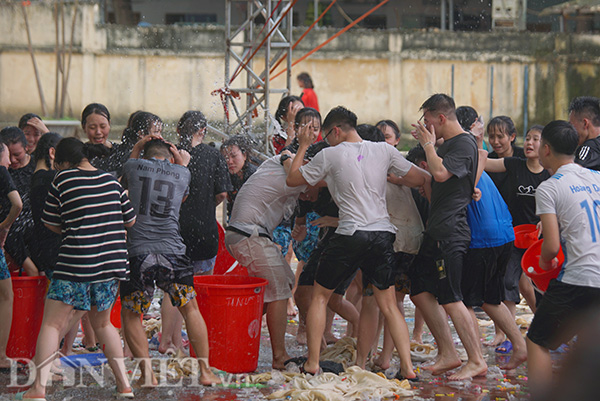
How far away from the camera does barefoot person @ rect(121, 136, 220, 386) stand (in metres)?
5.11

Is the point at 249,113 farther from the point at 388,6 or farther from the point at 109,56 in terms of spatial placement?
the point at 388,6

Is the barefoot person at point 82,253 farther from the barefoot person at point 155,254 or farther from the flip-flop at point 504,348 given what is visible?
the flip-flop at point 504,348

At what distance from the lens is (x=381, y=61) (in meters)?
19.0

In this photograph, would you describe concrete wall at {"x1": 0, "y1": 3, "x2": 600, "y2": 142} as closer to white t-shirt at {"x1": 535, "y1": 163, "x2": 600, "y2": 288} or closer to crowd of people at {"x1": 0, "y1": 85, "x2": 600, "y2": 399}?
crowd of people at {"x1": 0, "y1": 85, "x2": 600, "y2": 399}

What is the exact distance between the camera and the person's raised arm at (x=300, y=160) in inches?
216

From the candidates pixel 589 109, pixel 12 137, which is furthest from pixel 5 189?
pixel 589 109

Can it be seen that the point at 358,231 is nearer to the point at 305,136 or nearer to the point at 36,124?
the point at 305,136

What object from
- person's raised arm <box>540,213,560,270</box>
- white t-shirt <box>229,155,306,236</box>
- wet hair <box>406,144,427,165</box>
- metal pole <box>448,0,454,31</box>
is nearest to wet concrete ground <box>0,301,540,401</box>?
person's raised arm <box>540,213,560,270</box>

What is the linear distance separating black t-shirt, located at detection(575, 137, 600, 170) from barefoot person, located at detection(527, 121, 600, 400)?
1.27 m

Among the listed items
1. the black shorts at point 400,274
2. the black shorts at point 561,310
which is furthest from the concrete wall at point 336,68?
the black shorts at point 561,310

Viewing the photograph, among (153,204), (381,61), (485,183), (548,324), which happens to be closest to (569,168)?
(548,324)

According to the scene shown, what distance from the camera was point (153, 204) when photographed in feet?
17.2

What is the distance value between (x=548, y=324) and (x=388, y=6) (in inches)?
756

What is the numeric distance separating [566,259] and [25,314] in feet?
12.2
